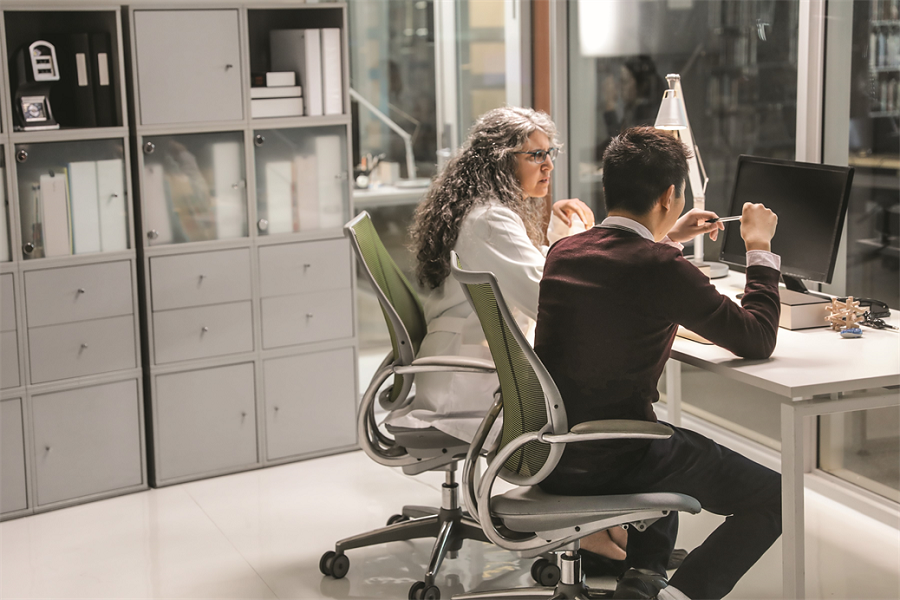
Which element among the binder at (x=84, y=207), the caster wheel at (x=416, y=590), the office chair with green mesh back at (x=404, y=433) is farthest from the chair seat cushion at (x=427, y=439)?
the binder at (x=84, y=207)

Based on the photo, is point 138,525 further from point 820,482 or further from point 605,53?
point 605,53

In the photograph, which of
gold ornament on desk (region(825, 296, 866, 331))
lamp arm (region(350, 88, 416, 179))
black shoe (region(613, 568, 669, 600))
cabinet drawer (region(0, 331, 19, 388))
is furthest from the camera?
lamp arm (region(350, 88, 416, 179))

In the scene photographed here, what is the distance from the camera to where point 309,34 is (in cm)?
362

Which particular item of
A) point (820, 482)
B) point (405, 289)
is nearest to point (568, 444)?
point (405, 289)

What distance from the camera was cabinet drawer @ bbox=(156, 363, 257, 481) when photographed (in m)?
3.57

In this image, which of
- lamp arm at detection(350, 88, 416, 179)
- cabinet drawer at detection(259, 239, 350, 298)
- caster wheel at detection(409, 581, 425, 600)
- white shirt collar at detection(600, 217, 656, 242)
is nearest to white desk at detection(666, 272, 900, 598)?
white shirt collar at detection(600, 217, 656, 242)

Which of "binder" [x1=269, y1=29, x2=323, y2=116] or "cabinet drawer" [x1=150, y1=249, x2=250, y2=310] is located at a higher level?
"binder" [x1=269, y1=29, x2=323, y2=116]

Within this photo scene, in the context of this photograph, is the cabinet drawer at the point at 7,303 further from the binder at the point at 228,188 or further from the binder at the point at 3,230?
the binder at the point at 228,188

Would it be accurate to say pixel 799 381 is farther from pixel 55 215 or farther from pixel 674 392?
pixel 55 215

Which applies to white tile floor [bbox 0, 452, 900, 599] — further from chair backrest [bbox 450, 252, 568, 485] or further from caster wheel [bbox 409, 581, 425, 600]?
chair backrest [bbox 450, 252, 568, 485]

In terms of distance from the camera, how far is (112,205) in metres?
3.41

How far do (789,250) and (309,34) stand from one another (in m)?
1.87

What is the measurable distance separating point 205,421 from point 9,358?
71 centimetres

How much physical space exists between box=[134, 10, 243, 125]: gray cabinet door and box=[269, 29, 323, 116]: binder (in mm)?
250
